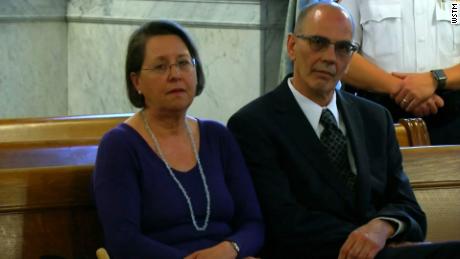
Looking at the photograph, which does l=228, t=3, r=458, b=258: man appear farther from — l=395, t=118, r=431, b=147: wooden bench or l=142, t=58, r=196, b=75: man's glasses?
l=395, t=118, r=431, b=147: wooden bench

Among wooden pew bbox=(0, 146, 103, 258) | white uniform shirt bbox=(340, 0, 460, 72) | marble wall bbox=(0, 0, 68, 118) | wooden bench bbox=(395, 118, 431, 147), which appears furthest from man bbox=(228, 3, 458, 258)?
marble wall bbox=(0, 0, 68, 118)

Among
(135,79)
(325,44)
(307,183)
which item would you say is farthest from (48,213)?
(325,44)

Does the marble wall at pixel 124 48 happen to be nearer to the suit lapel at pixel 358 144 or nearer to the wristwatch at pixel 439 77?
the wristwatch at pixel 439 77

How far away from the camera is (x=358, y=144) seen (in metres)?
3.05

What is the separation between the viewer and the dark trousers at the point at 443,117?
13.3ft

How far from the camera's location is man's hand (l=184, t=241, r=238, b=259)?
105 inches

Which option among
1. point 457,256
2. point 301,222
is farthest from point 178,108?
point 457,256

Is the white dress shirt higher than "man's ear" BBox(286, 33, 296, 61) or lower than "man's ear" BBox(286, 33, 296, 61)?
lower

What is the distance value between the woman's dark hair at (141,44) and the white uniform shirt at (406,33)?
1321mm

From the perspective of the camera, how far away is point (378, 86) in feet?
13.0

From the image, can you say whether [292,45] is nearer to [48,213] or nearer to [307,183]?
[307,183]

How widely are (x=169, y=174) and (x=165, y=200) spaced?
0.09 metres

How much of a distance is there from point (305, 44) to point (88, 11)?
298 centimetres

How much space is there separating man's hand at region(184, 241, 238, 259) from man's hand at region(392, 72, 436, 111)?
149cm
